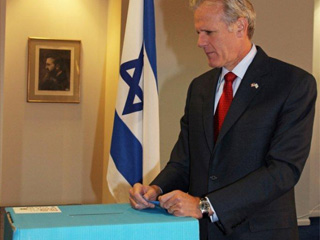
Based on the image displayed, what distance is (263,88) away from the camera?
214 cm

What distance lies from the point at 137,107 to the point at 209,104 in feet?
5.24

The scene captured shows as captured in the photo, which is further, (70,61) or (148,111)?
(70,61)

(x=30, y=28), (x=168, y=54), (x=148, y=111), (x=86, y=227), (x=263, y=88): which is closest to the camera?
(x=86, y=227)

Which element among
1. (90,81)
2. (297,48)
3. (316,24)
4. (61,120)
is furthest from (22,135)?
(316,24)

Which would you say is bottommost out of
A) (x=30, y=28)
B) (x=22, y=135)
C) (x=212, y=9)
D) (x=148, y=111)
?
(x=22, y=135)

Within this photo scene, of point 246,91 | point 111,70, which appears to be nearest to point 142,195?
point 246,91

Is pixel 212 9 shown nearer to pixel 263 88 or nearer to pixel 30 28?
pixel 263 88

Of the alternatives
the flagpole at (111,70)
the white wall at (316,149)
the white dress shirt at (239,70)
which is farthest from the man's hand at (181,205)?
the white wall at (316,149)

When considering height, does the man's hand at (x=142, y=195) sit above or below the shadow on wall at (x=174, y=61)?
below

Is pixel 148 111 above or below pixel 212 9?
below

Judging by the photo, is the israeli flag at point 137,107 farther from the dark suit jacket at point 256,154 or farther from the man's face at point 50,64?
the man's face at point 50,64

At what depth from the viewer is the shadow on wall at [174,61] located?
5.65m

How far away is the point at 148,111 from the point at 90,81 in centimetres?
393

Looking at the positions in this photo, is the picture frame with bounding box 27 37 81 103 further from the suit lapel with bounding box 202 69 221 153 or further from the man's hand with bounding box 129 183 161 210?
the man's hand with bounding box 129 183 161 210
